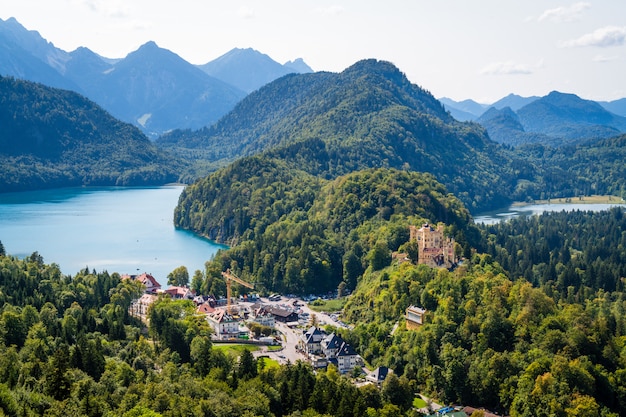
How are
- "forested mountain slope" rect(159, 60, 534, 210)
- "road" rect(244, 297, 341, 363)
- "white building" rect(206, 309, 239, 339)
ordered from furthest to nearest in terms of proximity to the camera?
"forested mountain slope" rect(159, 60, 534, 210) < "white building" rect(206, 309, 239, 339) < "road" rect(244, 297, 341, 363)

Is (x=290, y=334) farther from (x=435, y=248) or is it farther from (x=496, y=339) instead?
(x=435, y=248)

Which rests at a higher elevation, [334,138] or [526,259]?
[334,138]

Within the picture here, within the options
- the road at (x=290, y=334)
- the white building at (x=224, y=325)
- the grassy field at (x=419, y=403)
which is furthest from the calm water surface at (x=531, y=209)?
the grassy field at (x=419, y=403)

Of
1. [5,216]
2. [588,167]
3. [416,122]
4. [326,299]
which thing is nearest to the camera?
[326,299]

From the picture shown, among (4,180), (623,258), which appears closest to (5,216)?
(4,180)

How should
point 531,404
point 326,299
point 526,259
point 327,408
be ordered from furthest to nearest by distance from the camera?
point 526,259
point 326,299
point 531,404
point 327,408

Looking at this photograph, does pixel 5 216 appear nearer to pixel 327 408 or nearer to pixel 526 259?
pixel 526 259

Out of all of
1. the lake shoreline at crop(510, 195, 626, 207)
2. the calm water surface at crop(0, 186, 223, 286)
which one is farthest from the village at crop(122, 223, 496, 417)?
the lake shoreline at crop(510, 195, 626, 207)

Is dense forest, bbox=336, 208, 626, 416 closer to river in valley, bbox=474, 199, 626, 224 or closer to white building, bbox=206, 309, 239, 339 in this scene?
white building, bbox=206, 309, 239, 339
